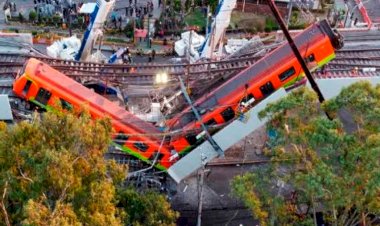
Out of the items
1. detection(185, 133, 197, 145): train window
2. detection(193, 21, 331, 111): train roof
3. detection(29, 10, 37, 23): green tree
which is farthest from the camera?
detection(29, 10, 37, 23): green tree

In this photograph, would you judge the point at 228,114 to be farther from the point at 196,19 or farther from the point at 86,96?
the point at 196,19

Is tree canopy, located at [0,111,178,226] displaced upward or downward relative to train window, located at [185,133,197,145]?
downward

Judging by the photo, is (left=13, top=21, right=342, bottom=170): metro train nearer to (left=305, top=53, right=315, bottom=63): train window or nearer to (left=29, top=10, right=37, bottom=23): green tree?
(left=305, top=53, right=315, bottom=63): train window

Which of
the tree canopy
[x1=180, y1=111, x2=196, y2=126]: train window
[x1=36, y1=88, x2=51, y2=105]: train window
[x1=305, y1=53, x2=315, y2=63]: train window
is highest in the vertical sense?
[x1=305, y1=53, x2=315, y2=63]: train window

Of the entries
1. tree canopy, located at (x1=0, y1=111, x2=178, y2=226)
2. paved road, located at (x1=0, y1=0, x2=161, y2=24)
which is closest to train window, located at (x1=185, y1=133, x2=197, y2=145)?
tree canopy, located at (x1=0, y1=111, x2=178, y2=226)

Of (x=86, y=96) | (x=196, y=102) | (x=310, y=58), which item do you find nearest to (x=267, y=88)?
(x=310, y=58)

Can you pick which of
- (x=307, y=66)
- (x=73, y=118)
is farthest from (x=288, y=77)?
(x=73, y=118)

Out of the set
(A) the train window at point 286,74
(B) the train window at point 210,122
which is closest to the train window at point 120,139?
(B) the train window at point 210,122

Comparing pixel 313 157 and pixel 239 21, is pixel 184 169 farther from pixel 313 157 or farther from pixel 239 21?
pixel 239 21
